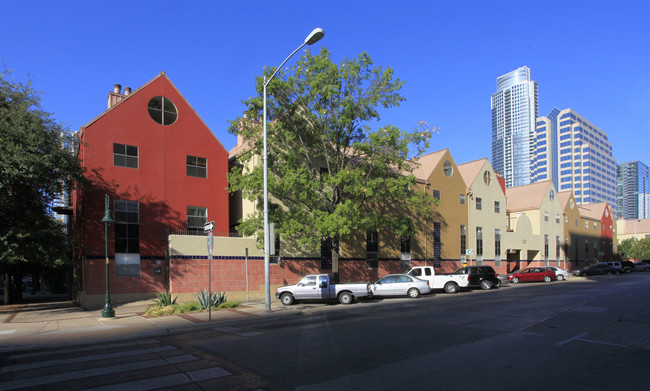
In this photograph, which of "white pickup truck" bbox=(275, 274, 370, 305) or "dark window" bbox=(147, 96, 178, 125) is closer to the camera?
"white pickup truck" bbox=(275, 274, 370, 305)

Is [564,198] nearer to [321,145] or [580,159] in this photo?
[321,145]

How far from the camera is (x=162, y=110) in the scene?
23.3 meters

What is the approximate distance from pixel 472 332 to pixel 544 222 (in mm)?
46211

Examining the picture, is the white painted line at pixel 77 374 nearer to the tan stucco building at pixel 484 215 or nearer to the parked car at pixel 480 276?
the parked car at pixel 480 276

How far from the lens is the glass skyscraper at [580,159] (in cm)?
17504

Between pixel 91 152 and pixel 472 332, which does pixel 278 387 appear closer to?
pixel 472 332

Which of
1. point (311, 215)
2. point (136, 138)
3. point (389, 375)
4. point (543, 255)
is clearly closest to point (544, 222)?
point (543, 255)

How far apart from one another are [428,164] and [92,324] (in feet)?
97.9

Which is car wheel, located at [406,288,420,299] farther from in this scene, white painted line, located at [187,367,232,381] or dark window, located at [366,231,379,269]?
white painted line, located at [187,367,232,381]

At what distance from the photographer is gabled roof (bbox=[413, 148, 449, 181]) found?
36.3 meters

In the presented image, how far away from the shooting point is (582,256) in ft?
195

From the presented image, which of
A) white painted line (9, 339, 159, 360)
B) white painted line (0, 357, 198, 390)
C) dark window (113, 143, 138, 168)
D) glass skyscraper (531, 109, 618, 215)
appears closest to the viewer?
white painted line (0, 357, 198, 390)

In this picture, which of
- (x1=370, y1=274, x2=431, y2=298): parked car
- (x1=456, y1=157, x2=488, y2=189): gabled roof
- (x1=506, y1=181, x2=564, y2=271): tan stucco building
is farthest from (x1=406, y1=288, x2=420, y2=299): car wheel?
(x1=506, y1=181, x2=564, y2=271): tan stucco building

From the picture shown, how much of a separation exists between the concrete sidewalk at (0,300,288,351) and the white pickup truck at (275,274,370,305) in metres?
1.34
